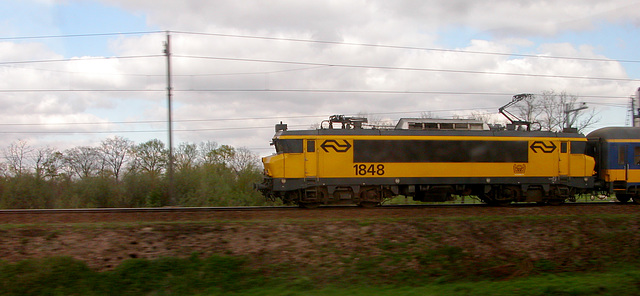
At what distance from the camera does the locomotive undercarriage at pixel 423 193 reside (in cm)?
1698

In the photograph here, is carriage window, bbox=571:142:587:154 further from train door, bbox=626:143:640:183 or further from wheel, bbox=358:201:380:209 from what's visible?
wheel, bbox=358:201:380:209

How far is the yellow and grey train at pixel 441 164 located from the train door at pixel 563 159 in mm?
41

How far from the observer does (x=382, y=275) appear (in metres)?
9.02

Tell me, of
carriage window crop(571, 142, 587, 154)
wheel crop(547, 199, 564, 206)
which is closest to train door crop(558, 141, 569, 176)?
carriage window crop(571, 142, 587, 154)

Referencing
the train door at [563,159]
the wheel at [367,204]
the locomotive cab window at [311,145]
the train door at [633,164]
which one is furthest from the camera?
the train door at [633,164]

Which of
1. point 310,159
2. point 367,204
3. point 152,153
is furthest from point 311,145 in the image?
point 152,153

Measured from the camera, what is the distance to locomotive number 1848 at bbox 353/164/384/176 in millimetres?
16969

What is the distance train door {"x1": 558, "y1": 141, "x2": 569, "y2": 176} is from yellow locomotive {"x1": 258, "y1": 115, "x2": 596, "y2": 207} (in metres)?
0.04

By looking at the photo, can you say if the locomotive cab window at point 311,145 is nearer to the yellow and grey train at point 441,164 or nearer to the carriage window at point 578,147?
the yellow and grey train at point 441,164

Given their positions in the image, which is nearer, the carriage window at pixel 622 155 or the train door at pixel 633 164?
the train door at pixel 633 164

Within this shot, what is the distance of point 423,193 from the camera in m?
17.9

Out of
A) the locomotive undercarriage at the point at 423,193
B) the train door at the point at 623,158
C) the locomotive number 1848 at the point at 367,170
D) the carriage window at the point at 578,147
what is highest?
the carriage window at the point at 578,147

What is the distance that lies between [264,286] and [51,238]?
480cm

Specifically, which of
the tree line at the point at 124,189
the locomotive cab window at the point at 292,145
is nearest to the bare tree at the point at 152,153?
the tree line at the point at 124,189
